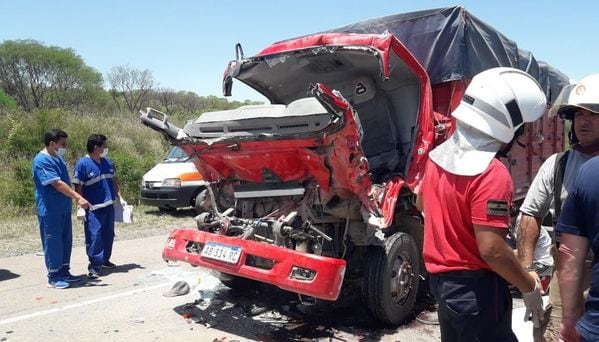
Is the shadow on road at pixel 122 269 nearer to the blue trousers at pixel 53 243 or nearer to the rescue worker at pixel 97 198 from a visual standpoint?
the rescue worker at pixel 97 198

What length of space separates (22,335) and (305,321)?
2531 millimetres

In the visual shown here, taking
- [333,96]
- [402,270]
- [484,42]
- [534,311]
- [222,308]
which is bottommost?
[222,308]

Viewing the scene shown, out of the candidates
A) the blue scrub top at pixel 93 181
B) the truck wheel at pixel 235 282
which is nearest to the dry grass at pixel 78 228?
the blue scrub top at pixel 93 181

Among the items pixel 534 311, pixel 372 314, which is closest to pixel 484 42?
pixel 372 314

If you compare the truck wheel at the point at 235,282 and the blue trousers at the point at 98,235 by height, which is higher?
the blue trousers at the point at 98,235

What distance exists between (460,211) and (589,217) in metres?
0.51

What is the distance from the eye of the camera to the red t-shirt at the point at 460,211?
219cm

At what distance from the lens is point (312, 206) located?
462 centimetres

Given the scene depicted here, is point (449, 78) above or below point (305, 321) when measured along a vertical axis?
above

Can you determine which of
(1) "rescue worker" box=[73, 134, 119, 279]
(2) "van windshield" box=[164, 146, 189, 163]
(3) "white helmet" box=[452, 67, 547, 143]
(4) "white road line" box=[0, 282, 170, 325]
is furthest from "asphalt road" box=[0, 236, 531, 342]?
(2) "van windshield" box=[164, 146, 189, 163]

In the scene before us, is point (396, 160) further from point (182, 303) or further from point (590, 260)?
point (590, 260)

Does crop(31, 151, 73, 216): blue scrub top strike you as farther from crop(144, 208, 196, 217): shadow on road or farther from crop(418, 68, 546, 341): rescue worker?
crop(144, 208, 196, 217): shadow on road

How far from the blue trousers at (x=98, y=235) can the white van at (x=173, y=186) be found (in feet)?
13.1

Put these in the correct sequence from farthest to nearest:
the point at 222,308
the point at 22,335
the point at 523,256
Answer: the point at 222,308 → the point at 22,335 → the point at 523,256
